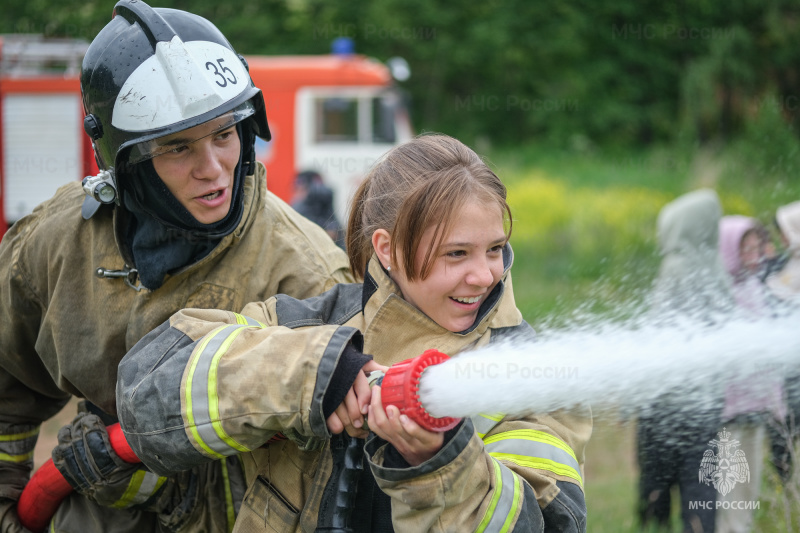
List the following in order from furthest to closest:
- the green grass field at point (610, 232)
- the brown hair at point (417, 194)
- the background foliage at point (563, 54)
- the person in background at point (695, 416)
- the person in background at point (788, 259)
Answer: the background foliage at point (563, 54), the green grass field at point (610, 232), the person in background at point (695, 416), the person in background at point (788, 259), the brown hair at point (417, 194)

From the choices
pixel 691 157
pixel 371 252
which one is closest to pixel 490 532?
pixel 371 252

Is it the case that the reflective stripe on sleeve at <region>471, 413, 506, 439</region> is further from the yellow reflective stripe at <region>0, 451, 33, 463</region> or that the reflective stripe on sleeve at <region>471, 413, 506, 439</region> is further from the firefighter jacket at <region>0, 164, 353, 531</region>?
the yellow reflective stripe at <region>0, 451, 33, 463</region>

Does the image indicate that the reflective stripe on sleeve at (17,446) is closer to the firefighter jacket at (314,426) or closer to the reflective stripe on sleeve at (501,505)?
the firefighter jacket at (314,426)

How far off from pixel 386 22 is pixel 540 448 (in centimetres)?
2303

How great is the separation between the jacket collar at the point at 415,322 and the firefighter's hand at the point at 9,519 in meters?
1.57

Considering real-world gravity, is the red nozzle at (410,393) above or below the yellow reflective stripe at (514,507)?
above

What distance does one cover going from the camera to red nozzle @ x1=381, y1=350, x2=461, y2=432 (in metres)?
1.72

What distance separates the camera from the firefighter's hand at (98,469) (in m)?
2.50

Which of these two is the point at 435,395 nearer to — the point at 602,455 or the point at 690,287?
the point at 690,287

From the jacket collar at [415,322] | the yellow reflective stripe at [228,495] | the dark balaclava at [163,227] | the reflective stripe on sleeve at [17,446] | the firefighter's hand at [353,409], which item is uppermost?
the dark balaclava at [163,227]

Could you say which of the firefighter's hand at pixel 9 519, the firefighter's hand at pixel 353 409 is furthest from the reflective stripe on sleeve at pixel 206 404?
the firefighter's hand at pixel 9 519

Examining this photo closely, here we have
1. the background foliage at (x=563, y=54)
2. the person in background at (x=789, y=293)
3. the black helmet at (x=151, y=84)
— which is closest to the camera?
the black helmet at (x=151, y=84)

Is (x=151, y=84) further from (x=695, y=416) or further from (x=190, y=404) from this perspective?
(x=695, y=416)

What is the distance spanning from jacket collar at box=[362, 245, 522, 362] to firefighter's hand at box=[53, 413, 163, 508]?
0.91 metres
